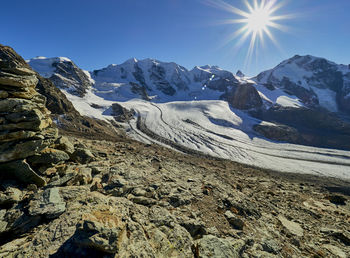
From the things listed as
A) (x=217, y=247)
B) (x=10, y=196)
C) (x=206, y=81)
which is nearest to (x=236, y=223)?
(x=217, y=247)

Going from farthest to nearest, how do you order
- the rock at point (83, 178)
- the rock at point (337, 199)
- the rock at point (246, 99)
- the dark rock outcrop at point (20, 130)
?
1. the rock at point (246, 99)
2. the rock at point (337, 199)
3. the rock at point (83, 178)
4. the dark rock outcrop at point (20, 130)

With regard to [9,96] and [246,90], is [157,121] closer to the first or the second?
[9,96]

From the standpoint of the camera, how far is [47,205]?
4.56 metres

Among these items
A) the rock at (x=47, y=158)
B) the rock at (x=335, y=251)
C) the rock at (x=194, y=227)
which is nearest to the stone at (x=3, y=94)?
the rock at (x=47, y=158)

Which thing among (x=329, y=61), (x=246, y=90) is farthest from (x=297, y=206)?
(x=329, y=61)

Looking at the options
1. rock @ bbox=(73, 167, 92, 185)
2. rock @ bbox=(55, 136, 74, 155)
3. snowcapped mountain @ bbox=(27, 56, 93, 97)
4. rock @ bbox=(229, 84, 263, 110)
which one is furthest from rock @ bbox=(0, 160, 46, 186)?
rock @ bbox=(229, 84, 263, 110)

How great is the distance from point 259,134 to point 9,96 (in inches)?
2547

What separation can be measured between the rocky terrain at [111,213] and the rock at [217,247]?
0.03 metres

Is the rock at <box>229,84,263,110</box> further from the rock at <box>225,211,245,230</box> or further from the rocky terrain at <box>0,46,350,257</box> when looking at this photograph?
the rock at <box>225,211,245,230</box>

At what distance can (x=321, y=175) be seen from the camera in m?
26.7

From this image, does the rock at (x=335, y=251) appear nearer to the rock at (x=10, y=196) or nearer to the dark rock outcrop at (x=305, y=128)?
the rock at (x=10, y=196)

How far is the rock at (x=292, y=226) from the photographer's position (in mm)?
7078

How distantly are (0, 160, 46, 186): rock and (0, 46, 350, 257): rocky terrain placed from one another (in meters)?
0.03

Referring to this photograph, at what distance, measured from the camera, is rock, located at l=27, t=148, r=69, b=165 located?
20.2ft
